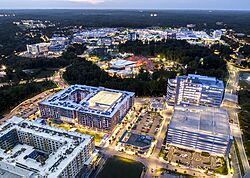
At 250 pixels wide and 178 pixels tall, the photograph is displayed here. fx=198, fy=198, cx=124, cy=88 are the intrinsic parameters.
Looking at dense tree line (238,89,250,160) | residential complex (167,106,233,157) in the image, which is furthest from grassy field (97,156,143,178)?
dense tree line (238,89,250,160)

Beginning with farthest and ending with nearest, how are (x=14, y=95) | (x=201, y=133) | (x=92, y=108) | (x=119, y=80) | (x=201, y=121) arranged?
(x=119, y=80) < (x=14, y=95) < (x=92, y=108) < (x=201, y=121) < (x=201, y=133)

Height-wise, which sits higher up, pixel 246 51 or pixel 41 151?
pixel 246 51

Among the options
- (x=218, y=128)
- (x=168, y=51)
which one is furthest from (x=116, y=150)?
(x=168, y=51)

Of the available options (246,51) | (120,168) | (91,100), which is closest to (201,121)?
(120,168)

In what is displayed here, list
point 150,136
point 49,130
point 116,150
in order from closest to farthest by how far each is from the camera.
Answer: point 49,130 < point 116,150 < point 150,136

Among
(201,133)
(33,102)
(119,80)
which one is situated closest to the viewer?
(201,133)

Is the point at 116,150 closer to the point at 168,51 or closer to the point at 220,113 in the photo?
the point at 220,113

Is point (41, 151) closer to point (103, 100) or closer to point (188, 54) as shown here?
point (103, 100)
